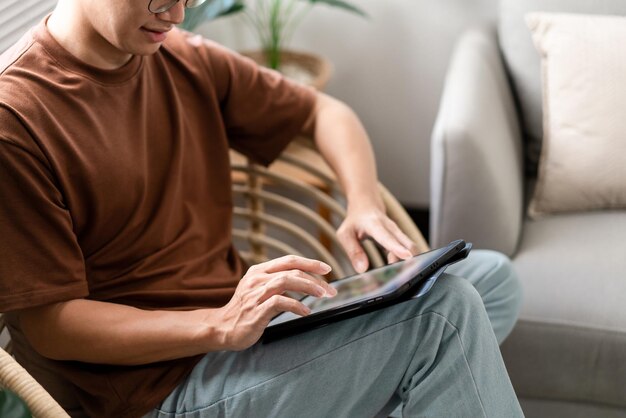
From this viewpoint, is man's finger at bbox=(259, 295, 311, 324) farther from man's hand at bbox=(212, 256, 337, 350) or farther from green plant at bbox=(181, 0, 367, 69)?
green plant at bbox=(181, 0, 367, 69)

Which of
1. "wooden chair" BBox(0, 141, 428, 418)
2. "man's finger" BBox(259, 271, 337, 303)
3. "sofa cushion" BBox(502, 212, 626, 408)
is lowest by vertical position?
"sofa cushion" BBox(502, 212, 626, 408)

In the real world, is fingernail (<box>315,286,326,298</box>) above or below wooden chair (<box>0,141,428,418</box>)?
above

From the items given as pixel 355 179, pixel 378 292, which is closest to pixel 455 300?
pixel 378 292

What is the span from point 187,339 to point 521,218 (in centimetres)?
88

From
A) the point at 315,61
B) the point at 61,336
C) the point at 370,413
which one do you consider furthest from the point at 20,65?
the point at 315,61

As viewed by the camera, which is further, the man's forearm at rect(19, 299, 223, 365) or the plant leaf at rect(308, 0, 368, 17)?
the plant leaf at rect(308, 0, 368, 17)

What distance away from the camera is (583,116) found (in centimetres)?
167

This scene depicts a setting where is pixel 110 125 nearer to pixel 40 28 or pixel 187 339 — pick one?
pixel 40 28

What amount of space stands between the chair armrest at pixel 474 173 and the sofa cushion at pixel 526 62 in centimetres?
19

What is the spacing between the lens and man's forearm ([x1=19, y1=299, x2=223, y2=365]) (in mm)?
1055

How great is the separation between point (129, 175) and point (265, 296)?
285 mm

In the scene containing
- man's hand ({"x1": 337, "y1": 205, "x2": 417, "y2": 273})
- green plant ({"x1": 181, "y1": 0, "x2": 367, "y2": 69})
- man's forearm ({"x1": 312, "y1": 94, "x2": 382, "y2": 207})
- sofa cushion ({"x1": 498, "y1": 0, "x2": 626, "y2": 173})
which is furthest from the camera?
green plant ({"x1": 181, "y1": 0, "x2": 367, "y2": 69})

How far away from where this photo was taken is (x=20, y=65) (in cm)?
108

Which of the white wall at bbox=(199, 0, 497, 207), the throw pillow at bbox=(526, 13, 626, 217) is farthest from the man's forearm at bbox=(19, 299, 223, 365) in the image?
the white wall at bbox=(199, 0, 497, 207)
